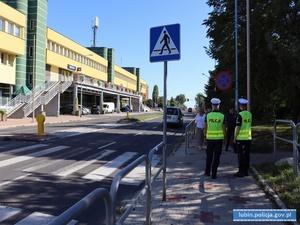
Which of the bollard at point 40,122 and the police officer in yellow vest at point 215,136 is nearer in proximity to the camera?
the police officer in yellow vest at point 215,136

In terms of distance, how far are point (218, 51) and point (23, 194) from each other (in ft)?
61.8

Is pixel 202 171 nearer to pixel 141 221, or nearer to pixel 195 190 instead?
pixel 195 190

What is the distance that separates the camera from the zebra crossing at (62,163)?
7505 mm

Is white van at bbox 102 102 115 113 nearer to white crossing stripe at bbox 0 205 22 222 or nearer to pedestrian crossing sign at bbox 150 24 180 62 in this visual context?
pedestrian crossing sign at bbox 150 24 180 62

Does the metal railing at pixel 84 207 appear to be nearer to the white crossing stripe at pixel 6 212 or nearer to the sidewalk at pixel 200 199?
the sidewalk at pixel 200 199

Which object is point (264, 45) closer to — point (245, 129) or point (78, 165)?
point (245, 129)

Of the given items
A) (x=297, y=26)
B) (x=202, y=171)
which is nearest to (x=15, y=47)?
(x=297, y=26)

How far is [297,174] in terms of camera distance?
723cm

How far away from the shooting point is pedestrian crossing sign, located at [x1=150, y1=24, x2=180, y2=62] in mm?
5902

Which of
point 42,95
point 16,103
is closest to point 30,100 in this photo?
point 16,103

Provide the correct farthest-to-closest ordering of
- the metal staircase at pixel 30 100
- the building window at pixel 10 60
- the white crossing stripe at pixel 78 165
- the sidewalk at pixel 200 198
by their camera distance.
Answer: the building window at pixel 10 60, the metal staircase at pixel 30 100, the white crossing stripe at pixel 78 165, the sidewalk at pixel 200 198

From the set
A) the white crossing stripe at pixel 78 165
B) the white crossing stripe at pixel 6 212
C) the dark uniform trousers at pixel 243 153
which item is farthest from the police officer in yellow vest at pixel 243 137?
the white crossing stripe at pixel 6 212

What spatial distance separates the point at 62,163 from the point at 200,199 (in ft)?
17.4

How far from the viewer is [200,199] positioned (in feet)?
20.4
